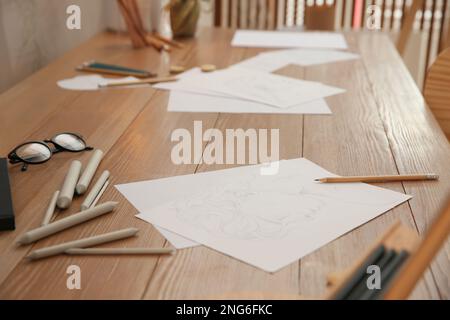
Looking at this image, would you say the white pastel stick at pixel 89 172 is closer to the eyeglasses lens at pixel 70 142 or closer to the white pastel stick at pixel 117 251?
the eyeglasses lens at pixel 70 142

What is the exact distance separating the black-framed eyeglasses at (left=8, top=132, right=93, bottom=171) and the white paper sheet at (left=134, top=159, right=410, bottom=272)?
21 cm

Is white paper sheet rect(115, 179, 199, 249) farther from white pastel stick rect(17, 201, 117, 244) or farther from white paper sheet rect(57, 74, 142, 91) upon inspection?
white paper sheet rect(57, 74, 142, 91)

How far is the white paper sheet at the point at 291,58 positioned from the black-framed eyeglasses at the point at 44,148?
0.72m

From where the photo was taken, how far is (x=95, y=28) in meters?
2.19

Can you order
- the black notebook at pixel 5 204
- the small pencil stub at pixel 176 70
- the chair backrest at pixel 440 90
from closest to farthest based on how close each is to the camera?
the black notebook at pixel 5 204
the chair backrest at pixel 440 90
the small pencil stub at pixel 176 70

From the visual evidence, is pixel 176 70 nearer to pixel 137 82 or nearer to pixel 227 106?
pixel 137 82

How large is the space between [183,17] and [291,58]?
433 mm

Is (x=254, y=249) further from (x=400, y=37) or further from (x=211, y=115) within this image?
(x=400, y=37)

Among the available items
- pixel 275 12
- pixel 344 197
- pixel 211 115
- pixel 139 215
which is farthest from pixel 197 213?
pixel 275 12

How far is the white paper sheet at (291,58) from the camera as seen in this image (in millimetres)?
1798

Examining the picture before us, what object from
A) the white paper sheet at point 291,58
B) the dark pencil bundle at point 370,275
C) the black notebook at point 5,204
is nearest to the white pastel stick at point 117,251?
the black notebook at point 5,204

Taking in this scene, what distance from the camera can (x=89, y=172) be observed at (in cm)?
102

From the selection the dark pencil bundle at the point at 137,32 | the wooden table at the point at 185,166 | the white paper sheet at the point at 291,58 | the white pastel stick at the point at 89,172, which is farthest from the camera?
the dark pencil bundle at the point at 137,32

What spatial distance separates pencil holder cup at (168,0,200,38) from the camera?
2111mm
